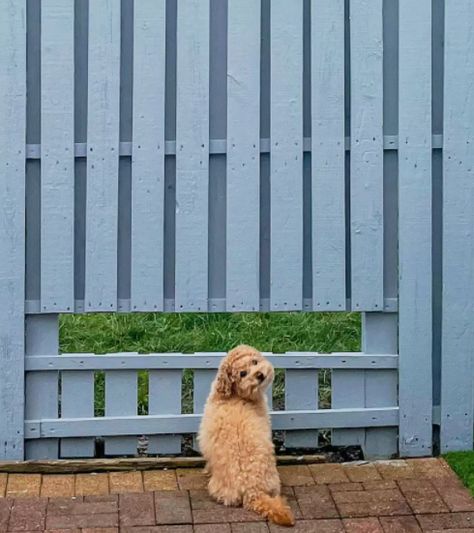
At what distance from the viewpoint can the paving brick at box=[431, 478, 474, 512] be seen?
162 inches

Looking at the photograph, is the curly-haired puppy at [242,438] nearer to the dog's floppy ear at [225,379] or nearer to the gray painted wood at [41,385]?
the dog's floppy ear at [225,379]

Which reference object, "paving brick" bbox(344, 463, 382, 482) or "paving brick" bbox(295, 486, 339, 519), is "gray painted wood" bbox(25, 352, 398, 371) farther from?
"paving brick" bbox(295, 486, 339, 519)

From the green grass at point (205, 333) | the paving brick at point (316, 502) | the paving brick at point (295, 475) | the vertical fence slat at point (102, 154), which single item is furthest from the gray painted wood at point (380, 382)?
the vertical fence slat at point (102, 154)

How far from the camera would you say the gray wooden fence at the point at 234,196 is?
4.46m

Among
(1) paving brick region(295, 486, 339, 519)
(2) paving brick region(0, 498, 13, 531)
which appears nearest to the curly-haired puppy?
(1) paving brick region(295, 486, 339, 519)

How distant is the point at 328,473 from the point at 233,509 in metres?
0.61

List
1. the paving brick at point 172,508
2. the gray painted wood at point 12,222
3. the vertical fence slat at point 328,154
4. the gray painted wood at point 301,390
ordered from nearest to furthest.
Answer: the paving brick at point 172,508, the gray painted wood at point 12,222, the vertical fence slat at point 328,154, the gray painted wood at point 301,390

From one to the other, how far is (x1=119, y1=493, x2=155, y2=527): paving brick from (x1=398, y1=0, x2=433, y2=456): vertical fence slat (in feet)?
4.28

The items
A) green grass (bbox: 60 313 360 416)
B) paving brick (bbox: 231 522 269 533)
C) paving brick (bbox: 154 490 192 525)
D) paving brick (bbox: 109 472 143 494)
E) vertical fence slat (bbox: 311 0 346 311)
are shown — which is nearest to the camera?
paving brick (bbox: 231 522 269 533)

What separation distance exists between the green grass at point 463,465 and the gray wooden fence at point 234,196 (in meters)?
0.08

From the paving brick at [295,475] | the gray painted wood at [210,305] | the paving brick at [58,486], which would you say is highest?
the gray painted wood at [210,305]

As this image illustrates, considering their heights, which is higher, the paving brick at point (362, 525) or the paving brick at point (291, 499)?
the paving brick at point (291, 499)

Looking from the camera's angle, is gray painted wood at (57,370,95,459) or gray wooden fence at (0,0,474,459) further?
gray painted wood at (57,370,95,459)

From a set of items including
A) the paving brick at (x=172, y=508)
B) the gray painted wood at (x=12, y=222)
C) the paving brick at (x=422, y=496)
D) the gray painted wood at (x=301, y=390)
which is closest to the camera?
the paving brick at (x=172, y=508)
